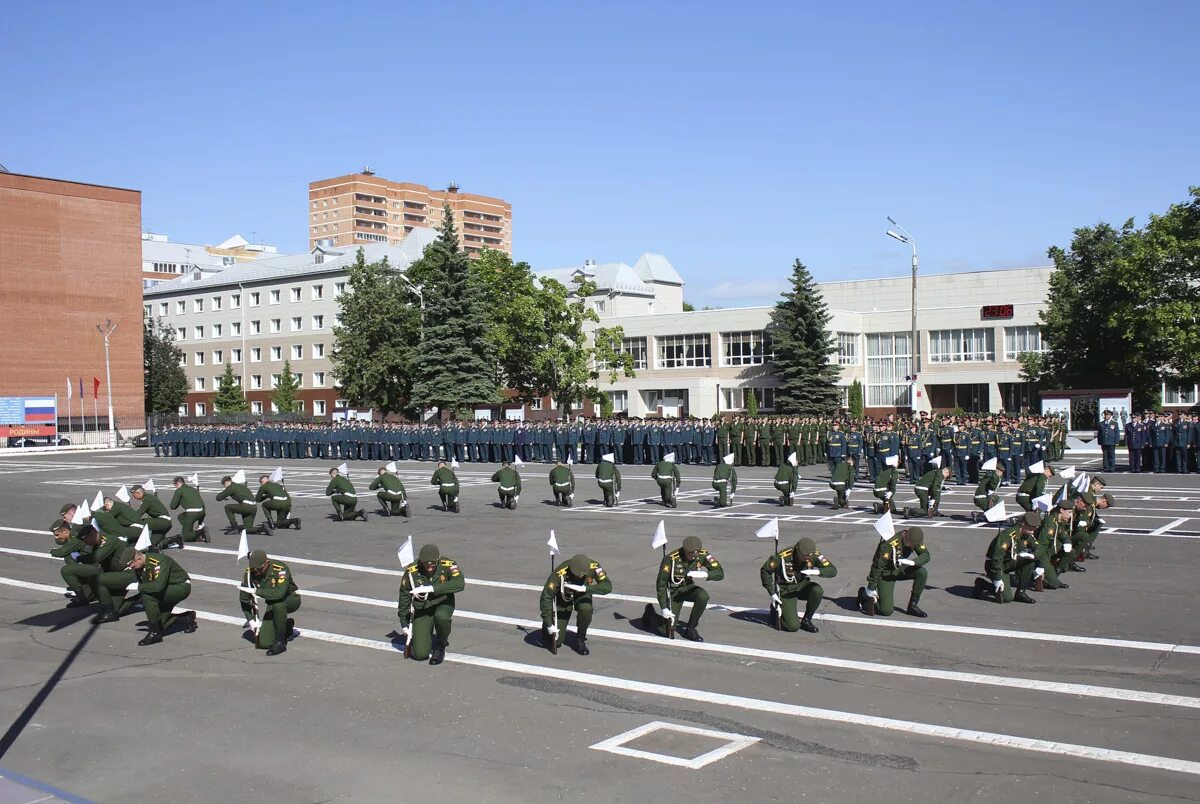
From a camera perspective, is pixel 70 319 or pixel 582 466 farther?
pixel 70 319

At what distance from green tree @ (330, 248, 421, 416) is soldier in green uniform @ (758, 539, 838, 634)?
56.1m

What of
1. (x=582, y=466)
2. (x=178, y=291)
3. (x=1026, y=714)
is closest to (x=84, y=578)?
(x=1026, y=714)

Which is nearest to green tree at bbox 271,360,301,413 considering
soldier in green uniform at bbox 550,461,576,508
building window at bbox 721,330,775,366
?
building window at bbox 721,330,775,366

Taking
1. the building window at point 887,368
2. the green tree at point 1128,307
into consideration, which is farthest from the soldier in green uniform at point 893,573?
the building window at point 887,368

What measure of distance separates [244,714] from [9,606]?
29.1 feet

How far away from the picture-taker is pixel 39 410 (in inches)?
2938

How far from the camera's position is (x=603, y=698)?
11.2m

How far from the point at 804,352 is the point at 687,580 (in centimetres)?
5320

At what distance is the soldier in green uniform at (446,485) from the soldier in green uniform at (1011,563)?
15182 millimetres

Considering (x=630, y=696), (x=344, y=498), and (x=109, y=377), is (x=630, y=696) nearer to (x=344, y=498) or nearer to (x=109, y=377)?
(x=344, y=498)

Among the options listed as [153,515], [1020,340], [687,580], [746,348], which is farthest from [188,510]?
[1020,340]

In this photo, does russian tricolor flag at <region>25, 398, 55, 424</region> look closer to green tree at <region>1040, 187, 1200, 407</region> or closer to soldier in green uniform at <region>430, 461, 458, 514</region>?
soldier in green uniform at <region>430, 461, 458, 514</region>

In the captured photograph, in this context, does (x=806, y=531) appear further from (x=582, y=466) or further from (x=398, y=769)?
(x=582, y=466)

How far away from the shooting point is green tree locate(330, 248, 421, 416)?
228 ft
